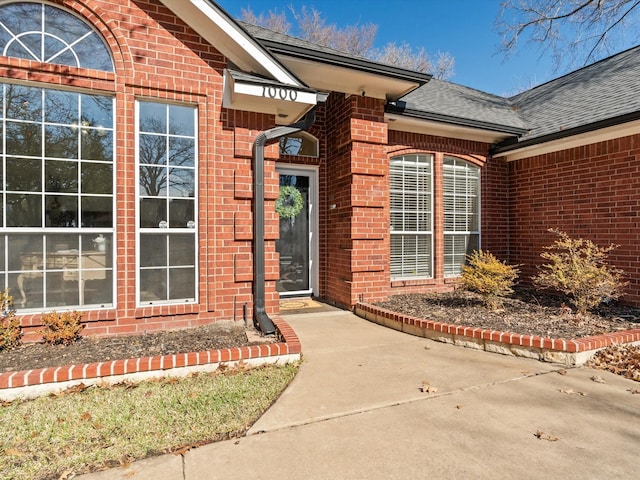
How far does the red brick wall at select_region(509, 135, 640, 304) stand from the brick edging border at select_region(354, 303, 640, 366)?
2.57 metres

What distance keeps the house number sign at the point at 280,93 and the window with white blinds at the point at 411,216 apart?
313 cm

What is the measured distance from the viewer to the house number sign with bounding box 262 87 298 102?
16.1 ft

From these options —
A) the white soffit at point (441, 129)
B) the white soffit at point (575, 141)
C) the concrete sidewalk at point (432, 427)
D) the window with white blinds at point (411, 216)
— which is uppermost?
the white soffit at point (441, 129)

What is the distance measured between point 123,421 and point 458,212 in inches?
292

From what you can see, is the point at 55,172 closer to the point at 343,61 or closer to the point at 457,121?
the point at 343,61

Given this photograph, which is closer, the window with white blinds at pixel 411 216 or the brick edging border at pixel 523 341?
the brick edging border at pixel 523 341

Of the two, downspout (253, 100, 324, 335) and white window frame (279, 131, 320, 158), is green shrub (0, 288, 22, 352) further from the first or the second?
white window frame (279, 131, 320, 158)

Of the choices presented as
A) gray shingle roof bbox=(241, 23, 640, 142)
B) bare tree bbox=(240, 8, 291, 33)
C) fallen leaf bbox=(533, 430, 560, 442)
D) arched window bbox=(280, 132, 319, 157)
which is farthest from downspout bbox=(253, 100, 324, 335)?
bare tree bbox=(240, 8, 291, 33)

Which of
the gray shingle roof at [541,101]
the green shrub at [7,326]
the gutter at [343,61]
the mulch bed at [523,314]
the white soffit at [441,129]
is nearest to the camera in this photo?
the green shrub at [7,326]

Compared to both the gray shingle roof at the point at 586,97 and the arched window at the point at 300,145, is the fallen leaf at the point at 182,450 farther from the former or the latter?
the gray shingle roof at the point at 586,97

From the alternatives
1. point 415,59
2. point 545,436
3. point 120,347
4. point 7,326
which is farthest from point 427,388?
point 415,59

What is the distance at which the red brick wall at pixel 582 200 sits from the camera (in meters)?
6.45

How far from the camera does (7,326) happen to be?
399 cm

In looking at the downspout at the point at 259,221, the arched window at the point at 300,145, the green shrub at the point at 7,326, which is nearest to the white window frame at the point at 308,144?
the arched window at the point at 300,145
